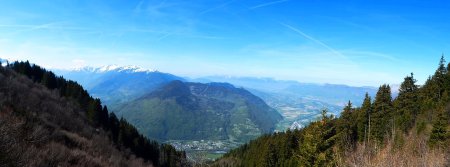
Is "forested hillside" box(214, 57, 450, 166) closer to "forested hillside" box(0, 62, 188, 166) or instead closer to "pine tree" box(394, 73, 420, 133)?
"pine tree" box(394, 73, 420, 133)

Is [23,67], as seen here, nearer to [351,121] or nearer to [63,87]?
[63,87]

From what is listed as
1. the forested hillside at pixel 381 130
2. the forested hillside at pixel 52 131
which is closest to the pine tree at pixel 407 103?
the forested hillside at pixel 381 130

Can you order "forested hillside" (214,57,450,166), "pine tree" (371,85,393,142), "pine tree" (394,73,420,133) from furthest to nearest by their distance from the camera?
1. "pine tree" (371,85,393,142)
2. "pine tree" (394,73,420,133)
3. "forested hillside" (214,57,450,166)

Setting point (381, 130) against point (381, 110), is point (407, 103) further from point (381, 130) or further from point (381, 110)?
point (381, 130)

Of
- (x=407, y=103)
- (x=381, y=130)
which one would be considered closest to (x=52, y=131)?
(x=381, y=130)

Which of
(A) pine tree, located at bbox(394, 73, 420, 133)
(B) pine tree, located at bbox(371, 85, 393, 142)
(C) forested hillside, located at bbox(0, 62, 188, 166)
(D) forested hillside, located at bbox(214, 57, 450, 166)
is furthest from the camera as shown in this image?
(B) pine tree, located at bbox(371, 85, 393, 142)

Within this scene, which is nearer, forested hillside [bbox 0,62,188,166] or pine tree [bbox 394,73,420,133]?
forested hillside [bbox 0,62,188,166]

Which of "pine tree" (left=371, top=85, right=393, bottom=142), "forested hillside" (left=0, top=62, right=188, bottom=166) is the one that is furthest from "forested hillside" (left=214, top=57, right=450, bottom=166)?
"forested hillside" (left=0, top=62, right=188, bottom=166)
